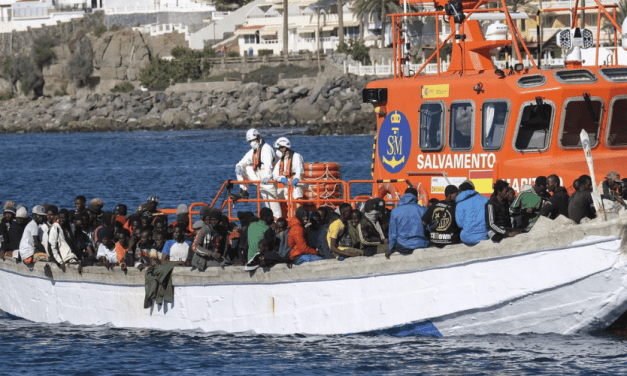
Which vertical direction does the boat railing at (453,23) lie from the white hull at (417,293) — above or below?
above

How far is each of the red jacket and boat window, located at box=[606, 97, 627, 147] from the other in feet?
14.4

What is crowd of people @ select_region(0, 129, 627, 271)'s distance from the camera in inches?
500

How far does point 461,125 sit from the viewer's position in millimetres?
14688

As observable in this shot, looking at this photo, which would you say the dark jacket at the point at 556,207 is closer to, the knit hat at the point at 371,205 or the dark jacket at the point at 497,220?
the dark jacket at the point at 497,220

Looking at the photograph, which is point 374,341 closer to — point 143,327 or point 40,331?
point 143,327

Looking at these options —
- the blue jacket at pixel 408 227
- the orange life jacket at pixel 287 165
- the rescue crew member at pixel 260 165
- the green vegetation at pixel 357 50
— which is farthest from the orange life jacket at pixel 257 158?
the green vegetation at pixel 357 50

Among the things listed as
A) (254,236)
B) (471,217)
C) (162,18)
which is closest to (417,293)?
(471,217)

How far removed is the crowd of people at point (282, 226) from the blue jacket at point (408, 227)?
13 mm

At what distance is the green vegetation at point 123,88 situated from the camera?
113875 millimetres

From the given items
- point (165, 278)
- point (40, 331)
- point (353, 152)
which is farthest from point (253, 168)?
point (353, 152)

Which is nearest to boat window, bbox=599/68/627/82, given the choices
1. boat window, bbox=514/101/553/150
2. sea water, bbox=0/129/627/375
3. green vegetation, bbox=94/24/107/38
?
boat window, bbox=514/101/553/150

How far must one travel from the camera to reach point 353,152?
63.0 m

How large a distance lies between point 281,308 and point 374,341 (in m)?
1.39

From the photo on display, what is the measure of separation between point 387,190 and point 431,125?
4.42 feet
